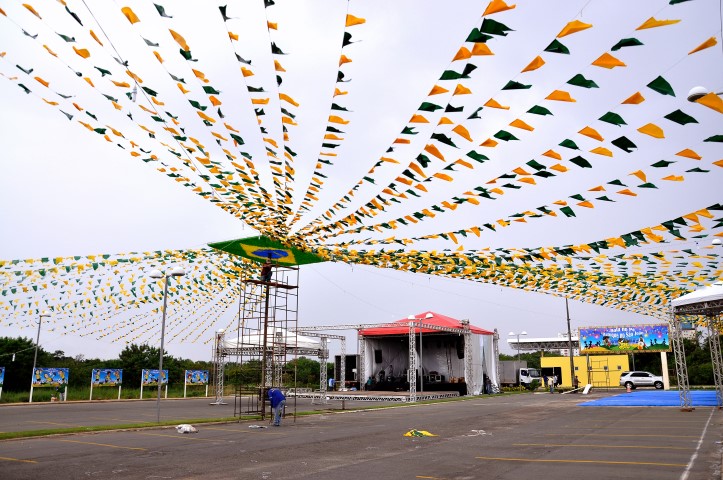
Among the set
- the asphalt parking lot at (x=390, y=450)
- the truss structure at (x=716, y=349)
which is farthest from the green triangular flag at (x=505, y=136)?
the truss structure at (x=716, y=349)

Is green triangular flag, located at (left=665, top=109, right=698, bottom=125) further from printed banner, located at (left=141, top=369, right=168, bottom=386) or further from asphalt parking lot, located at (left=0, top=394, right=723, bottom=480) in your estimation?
printed banner, located at (left=141, top=369, right=168, bottom=386)

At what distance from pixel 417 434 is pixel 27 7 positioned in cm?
1143

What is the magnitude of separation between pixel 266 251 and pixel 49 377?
17910 mm

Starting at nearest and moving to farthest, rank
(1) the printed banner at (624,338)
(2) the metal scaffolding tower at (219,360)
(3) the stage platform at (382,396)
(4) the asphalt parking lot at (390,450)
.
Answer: (4) the asphalt parking lot at (390,450), (2) the metal scaffolding tower at (219,360), (3) the stage platform at (382,396), (1) the printed banner at (624,338)

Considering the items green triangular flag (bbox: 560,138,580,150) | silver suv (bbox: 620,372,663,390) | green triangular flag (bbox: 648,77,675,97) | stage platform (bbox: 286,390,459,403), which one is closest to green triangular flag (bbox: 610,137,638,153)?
green triangular flag (bbox: 560,138,580,150)

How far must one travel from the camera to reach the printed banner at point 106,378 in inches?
1207

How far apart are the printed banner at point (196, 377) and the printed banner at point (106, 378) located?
4168 mm

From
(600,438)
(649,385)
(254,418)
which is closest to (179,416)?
(254,418)

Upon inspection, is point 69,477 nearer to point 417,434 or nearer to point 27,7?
point 27,7

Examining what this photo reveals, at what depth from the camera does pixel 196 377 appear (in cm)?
3459

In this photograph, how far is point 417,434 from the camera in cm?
1325

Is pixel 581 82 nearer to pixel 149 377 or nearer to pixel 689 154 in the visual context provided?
pixel 689 154

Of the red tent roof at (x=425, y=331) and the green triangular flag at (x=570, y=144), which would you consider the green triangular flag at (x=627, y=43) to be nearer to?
the green triangular flag at (x=570, y=144)

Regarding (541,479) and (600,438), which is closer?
(541,479)
